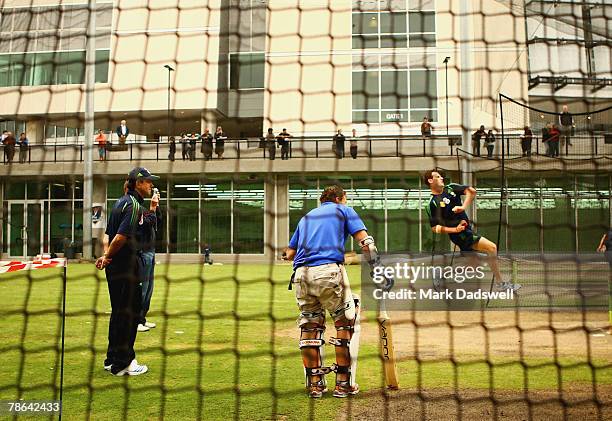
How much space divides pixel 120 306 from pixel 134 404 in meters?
1.02

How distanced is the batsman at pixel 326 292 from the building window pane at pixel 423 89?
30.1 ft

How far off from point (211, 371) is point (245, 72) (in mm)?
10681

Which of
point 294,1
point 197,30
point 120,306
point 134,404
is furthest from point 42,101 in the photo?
point 134,404

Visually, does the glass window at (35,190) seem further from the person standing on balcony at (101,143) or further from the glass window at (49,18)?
the glass window at (49,18)

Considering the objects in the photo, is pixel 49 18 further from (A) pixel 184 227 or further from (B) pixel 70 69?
(A) pixel 184 227

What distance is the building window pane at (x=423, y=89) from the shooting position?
14133 mm

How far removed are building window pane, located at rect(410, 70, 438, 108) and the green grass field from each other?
281 inches

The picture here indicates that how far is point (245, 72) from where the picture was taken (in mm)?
15102

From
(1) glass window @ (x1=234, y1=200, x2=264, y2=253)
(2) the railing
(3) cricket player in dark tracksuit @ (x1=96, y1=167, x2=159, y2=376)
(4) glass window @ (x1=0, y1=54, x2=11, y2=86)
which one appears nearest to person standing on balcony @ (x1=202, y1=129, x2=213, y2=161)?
(2) the railing

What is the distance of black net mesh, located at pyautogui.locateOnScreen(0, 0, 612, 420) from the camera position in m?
4.97

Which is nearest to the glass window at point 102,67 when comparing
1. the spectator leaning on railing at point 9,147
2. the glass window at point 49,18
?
the glass window at point 49,18

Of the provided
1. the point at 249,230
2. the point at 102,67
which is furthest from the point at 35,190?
the point at 102,67

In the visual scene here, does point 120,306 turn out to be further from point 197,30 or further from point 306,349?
point 197,30

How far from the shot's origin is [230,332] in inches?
289
